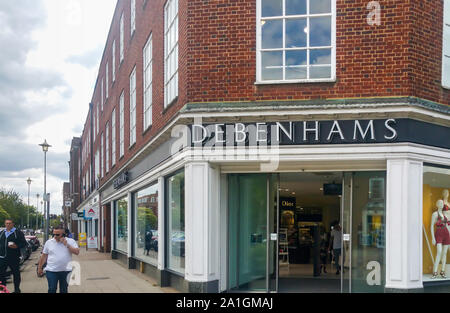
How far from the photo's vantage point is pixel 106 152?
29016mm

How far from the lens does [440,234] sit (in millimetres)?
10250

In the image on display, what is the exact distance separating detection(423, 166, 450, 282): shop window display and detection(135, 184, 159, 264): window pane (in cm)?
781

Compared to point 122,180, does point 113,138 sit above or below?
above

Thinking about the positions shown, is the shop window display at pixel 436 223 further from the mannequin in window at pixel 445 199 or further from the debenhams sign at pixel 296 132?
the debenhams sign at pixel 296 132

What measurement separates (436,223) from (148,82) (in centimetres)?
992

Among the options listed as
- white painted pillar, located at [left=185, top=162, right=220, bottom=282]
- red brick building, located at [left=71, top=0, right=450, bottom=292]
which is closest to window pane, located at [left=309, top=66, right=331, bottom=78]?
red brick building, located at [left=71, top=0, right=450, bottom=292]

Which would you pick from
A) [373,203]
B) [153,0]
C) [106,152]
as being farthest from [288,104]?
[106,152]

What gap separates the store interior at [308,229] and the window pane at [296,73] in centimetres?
234

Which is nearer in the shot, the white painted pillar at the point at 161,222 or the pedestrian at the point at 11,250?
the pedestrian at the point at 11,250

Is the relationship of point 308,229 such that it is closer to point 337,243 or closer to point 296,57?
point 337,243

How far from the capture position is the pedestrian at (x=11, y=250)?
11.3m

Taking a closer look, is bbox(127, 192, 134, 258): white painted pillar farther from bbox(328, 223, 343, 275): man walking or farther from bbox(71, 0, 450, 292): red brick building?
bbox(328, 223, 343, 275): man walking

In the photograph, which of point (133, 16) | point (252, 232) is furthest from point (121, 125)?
point (252, 232)

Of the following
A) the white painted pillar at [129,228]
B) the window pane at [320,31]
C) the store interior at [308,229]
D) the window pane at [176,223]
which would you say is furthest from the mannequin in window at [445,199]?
the white painted pillar at [129,228]
